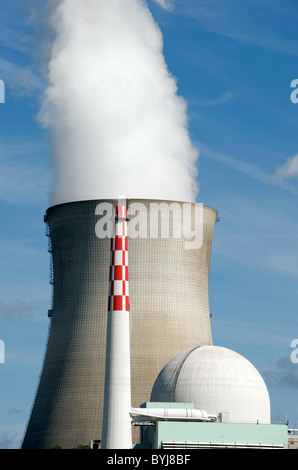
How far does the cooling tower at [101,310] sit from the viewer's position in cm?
4750

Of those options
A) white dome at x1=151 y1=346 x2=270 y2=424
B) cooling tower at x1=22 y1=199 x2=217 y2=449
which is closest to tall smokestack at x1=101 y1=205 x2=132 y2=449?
white dome at x1=151 y1=346 x2=270 y2=424

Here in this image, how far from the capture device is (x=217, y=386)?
4409cm

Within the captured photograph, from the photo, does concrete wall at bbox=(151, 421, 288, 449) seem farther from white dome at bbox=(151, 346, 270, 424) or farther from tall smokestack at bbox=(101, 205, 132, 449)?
tall smokestack at bbox=(101, 205, 132, 449)

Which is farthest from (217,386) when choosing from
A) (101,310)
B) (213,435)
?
(101,310)

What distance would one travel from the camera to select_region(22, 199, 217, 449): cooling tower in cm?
4750

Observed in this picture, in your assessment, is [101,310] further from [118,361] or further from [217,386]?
[118,361]

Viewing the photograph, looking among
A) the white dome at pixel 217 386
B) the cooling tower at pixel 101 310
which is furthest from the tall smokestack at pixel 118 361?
the cooling tower at pixel 101 310

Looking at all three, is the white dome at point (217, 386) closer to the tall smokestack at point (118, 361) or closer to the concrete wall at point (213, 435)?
the concrete wall at point (213, 435)

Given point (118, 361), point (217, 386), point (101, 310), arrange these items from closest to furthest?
point (118, 361) → point (217, 386) → point (101, 310)

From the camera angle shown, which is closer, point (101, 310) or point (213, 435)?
point (213, 435)

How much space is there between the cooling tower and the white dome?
2.89 meters

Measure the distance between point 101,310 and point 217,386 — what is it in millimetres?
6523
